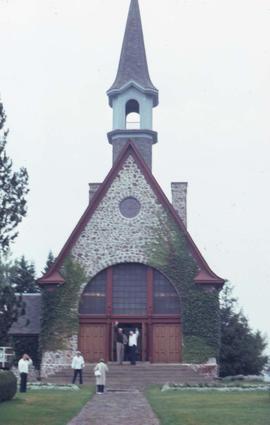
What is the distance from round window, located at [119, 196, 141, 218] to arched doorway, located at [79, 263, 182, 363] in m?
2.51

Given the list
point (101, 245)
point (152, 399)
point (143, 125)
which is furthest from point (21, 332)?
point (152, 399)

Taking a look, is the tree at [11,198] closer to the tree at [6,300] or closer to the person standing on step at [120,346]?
the tree at [6,300]

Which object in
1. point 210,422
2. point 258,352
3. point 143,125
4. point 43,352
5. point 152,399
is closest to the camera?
point 210,422

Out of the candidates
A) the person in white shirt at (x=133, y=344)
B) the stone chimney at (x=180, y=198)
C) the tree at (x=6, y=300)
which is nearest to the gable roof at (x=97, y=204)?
the stone chimney at (x=180, y=198)

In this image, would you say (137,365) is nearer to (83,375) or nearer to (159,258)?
(83,375)

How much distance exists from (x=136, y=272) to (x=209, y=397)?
13998 millimetres

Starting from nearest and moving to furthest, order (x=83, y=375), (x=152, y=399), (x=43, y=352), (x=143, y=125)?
(x=152, y=399), (x=83, y=375), (x=43, y=352), (x=143, y=125)

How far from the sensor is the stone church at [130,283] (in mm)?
36094

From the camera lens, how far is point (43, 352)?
36219mm

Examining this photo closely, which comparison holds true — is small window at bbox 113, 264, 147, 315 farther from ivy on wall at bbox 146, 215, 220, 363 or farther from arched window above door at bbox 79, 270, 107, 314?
ivy on wall at bbox 146, 215, 220, 363

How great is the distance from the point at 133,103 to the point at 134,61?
3203mm

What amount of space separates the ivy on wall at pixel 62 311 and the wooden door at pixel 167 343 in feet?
12.5

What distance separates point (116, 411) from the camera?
20438 millimetres

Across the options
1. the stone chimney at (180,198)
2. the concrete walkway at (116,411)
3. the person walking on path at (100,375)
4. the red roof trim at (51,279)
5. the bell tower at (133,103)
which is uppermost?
the bell tower at (133,103)
